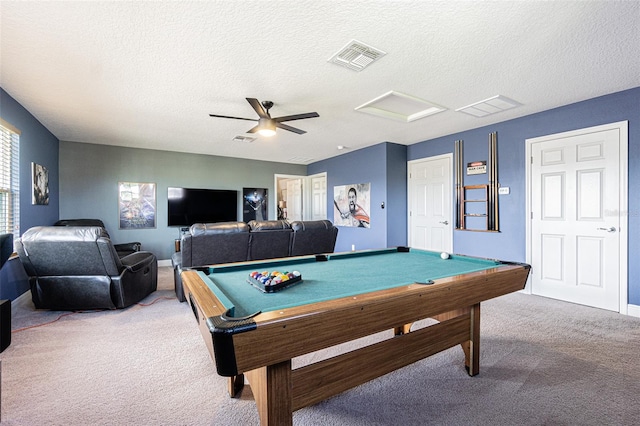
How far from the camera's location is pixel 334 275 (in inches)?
70.4

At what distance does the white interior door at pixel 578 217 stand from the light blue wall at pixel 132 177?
583 cm

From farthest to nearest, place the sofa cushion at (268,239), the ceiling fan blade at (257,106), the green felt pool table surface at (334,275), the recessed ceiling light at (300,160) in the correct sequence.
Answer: the recessed ceiling light at (300,160)
the sofa cushion at (268,239)
the ceiling fan blade at (257,106)
the green felt pool table surface at (334,275)

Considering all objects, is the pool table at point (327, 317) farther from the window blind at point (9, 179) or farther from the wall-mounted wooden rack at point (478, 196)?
the window blind at point (9, 179)

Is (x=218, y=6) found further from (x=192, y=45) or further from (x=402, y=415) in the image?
(x=402, y=415)

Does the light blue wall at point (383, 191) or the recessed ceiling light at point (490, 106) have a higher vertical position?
the recessed ceiling light at point (490, 106)

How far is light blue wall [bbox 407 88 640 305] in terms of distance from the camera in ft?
10.0

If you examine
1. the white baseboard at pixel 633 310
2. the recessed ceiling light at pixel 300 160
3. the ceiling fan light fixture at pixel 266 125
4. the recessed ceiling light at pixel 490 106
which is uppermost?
the recessed ceiling light at pixel 300 160

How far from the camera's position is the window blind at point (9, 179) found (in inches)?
122

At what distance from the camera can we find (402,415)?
5.09 ft

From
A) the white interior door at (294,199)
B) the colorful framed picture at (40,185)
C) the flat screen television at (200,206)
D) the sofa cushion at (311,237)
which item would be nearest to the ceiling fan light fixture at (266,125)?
the sofa cushion at (311,237)

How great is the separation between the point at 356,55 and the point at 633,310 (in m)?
3.95

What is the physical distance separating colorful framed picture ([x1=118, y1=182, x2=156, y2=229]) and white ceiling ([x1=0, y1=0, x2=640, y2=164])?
205cm

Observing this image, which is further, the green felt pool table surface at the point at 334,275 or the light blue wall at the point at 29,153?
the light blue wall at the point at 29,153

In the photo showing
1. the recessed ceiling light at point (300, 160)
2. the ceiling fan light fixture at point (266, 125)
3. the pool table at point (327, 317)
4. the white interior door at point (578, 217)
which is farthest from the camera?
the recessed ceiling light at point (300, 160)
